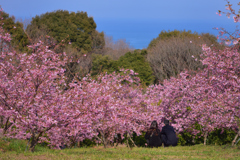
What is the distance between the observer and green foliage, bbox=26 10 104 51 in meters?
51.8

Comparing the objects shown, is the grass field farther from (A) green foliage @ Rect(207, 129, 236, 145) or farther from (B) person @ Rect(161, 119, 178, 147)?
(B) person @ Rect(161, 119, 178, 147)

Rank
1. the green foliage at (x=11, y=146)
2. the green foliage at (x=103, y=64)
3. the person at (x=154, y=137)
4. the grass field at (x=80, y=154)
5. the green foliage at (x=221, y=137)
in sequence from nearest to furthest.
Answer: the grass field at (x=80, y=154) < the green foliage at (x=11, y=146) < the person at (x=154, y=137) < the green foliage at (x=221, y=137) < the green foliage at (x=103, y=64)

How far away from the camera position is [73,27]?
53.8m

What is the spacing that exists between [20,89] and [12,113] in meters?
1.02

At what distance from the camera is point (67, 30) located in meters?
52.6

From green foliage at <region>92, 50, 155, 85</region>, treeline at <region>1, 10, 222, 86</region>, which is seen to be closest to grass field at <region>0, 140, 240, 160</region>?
treeline at <region>1, 10, 222, 86</region>

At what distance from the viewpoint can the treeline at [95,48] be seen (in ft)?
139

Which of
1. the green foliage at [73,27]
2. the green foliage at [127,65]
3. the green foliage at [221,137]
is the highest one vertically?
the green foliage at [73,27]

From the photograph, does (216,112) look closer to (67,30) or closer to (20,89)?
(20,89)

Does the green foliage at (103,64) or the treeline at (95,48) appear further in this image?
the treeline at (95,48)

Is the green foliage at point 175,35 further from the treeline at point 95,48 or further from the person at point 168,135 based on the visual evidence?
the person at point 168,135

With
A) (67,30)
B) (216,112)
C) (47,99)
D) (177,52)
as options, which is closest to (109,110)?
(47,99)

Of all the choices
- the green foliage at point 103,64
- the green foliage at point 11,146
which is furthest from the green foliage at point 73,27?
the green foliage at point 11,146

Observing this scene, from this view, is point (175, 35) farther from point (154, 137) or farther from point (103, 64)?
point (154, 137)
